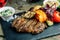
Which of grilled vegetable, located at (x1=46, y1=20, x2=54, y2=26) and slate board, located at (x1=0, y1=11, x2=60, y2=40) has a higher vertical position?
grilled vegetable, located at (x1=46, y1=20, x2=54, y2=26)

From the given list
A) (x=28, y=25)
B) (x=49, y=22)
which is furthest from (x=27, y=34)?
(x=49, y=22)

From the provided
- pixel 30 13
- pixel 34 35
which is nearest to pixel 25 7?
pixel 30 13

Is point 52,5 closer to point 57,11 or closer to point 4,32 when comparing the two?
point 57,11

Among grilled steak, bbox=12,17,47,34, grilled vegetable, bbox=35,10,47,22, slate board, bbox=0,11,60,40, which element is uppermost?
grilled vegetable, bbox=35,10,47,22

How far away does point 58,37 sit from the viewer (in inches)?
42.9

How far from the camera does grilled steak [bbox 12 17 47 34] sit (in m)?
1.08

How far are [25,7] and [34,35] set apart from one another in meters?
0.38

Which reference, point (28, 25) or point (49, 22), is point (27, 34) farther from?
point (49, 22)

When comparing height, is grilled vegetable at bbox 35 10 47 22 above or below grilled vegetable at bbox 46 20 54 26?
above

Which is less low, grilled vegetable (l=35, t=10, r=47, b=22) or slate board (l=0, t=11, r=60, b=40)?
grilled vegetable (l=35, t=10, r=47, b=22)

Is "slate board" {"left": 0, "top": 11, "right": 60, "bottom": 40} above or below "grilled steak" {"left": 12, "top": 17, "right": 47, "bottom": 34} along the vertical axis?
below

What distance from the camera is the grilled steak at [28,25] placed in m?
1.08

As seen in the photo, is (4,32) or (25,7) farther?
(25,7)

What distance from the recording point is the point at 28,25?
1092 millimetres
